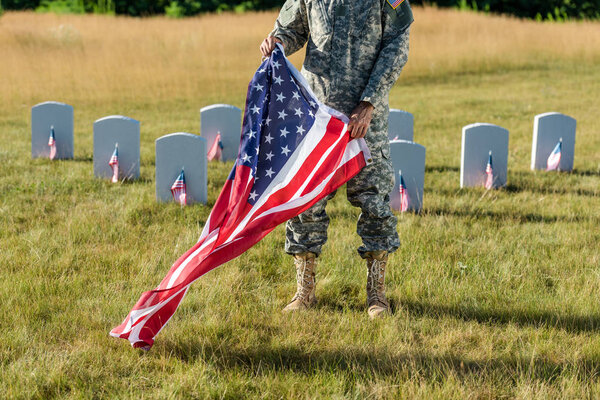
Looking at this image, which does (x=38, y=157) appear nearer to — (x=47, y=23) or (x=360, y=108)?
(x=360, y=108)

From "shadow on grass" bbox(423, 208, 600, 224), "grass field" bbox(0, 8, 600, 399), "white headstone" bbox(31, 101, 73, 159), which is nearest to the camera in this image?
"grass field" bbox(0, 8, 600, 399)

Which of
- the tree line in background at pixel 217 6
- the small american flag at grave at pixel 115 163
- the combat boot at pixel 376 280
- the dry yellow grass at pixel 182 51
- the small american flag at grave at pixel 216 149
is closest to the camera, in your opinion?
the combat boot at pixel 376 280

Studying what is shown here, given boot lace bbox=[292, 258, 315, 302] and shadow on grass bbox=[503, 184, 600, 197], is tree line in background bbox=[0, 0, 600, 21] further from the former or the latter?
A: boot lace bbox=[292, 258, 315, 302]

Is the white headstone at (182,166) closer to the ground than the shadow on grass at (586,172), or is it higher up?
higher up

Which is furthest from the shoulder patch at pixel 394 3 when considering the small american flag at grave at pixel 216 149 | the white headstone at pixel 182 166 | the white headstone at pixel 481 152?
the small american flag at grave at pixel 216 149

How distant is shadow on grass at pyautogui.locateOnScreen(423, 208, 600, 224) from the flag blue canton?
8.03 ft

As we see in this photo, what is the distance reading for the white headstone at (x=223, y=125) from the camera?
24.5ft

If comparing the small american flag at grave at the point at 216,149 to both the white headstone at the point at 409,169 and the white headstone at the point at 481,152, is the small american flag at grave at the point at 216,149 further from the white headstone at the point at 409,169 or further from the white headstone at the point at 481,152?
the white headstone at the point at 481,152

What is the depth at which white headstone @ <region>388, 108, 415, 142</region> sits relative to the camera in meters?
7.09

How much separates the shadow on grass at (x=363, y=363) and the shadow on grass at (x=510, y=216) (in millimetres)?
2471

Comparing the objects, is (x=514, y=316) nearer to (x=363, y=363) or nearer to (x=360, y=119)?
(x=363, y=363)

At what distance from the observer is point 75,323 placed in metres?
3.32

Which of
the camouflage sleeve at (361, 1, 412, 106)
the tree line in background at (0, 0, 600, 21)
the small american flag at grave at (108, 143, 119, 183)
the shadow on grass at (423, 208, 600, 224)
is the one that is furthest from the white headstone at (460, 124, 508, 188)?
the tree line in background at (0, 0, 600, 21)

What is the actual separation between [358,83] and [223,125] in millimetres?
4307
